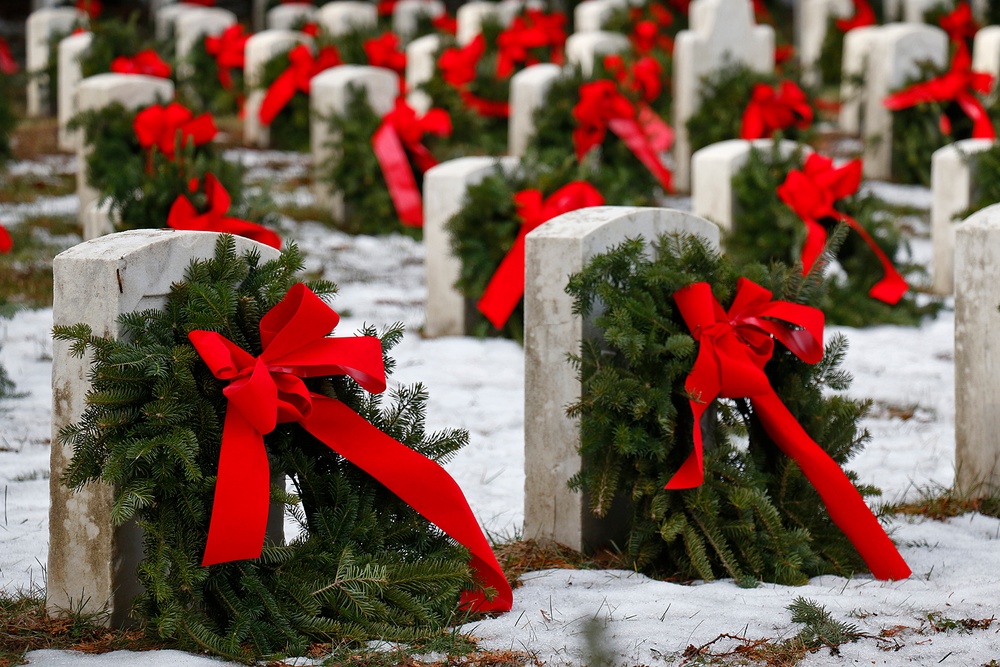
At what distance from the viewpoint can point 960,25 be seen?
12.4 metres

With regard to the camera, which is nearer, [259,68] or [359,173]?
[359,173]

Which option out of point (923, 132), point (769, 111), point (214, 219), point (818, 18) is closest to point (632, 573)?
point (214, 219)

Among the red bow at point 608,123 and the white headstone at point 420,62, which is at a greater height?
the white headstone at point 420,62

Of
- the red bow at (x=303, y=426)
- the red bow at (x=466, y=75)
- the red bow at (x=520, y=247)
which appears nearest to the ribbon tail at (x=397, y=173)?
the red bow at (x=466, y=75)

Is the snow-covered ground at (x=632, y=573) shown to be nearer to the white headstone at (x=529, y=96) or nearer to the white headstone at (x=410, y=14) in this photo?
the white headstone at (x=529, y=96)

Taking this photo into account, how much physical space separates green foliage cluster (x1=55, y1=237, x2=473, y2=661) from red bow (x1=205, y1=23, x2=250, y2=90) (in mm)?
9063

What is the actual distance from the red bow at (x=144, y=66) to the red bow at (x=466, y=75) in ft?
6.64

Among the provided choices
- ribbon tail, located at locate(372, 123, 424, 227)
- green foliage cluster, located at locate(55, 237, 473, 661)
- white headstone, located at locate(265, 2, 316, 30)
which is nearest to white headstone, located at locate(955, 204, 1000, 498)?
green foliage cluster, located at locate(55, 237, 473, 661)

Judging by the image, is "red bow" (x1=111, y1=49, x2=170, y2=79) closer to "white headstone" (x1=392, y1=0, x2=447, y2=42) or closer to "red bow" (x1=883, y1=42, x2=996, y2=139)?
"white headstone" (x1=392, y1=0, x2=447, y2=42)

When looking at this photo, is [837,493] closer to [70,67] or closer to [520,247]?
[520,247]

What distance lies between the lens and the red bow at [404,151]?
7.81 meters

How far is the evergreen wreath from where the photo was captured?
9.04 metres

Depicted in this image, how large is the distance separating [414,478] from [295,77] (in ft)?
24.1

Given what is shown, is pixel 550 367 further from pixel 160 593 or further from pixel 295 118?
pixel 295 118
